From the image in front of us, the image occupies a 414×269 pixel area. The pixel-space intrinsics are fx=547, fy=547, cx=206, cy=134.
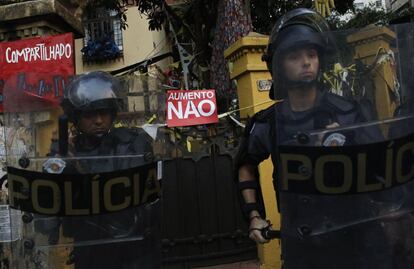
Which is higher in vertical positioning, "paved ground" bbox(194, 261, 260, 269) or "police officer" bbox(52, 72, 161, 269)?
"police officer" bbox(52, 72, 161, 269)

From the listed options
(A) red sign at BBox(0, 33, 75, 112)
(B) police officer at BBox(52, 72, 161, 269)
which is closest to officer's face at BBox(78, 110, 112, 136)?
(B) police officer at BBox(52, 72, 161, 269)

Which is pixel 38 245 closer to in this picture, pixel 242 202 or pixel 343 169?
pixel 242 202

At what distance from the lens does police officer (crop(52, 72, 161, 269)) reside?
225 centimetres

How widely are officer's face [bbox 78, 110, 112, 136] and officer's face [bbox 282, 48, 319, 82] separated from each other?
0.79 metres

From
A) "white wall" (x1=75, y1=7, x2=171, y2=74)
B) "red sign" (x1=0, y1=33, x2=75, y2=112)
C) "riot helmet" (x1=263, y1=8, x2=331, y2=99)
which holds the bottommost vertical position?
"riot helmet" (x1=263, y1=8, x2=331, y2=99)

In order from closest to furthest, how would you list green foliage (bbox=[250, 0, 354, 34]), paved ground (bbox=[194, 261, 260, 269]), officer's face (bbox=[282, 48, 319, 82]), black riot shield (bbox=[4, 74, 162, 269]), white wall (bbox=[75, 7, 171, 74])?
officer's face (bbox=[282, 48, 319, 82])
black riot shield (bbox=[4, 74, 162, 269])
paved ground (bbox=[194, 261, 260, 269])
green foliage (bbox=[250, 0, 354, 34])
white wall (bbox=[75, 7, 171, 74])

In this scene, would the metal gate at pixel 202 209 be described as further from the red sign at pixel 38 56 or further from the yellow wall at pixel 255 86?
the red sign at pixel 38 56

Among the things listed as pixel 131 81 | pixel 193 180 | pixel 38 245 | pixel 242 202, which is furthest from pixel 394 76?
pixel 193 180

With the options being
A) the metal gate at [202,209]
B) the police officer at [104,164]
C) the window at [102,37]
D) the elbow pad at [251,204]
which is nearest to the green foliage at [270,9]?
the metal gate at [202,209]

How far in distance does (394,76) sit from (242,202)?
92cm

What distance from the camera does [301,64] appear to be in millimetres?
2105

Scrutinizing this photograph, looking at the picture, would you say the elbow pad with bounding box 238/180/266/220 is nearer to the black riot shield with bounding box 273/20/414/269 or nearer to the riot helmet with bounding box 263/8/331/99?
the black riot shield with bounding box 273/20/414/269

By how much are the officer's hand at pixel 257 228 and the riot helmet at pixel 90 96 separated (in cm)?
78

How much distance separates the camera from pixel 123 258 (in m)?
2.27
